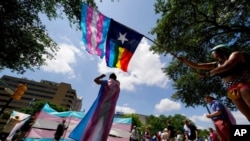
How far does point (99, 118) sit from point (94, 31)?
2948 mm

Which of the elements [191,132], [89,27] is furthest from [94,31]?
[191,132]

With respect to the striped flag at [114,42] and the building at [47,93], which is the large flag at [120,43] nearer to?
the striped flag at [114,42]

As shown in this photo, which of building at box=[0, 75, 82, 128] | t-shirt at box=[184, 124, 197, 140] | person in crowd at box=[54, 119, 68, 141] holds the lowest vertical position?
person in crowd at box=[54, 119, 68, 141]

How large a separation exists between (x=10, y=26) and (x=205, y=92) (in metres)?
17.5

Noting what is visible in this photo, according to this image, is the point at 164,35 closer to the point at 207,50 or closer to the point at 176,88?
the point at 207,50

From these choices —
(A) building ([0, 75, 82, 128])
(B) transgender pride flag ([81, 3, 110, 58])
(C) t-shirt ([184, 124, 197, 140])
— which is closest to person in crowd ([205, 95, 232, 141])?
(B) transgender pride flag ([81, 3, 110, 58])

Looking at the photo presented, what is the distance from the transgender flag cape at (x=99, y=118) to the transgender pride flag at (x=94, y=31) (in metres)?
1.50

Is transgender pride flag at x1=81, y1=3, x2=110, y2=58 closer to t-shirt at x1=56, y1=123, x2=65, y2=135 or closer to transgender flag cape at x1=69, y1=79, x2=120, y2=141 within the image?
transgender flag cape at x1=69, y1=79, x2=120, y2=141

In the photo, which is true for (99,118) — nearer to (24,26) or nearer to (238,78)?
(238,78)

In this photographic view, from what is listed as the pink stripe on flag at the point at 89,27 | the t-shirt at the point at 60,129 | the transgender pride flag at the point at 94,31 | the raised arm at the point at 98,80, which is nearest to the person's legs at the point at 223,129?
the raised arm at the point at 98,80

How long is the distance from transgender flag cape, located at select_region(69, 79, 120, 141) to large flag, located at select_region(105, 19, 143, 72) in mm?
1269

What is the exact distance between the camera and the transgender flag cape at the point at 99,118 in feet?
16.8

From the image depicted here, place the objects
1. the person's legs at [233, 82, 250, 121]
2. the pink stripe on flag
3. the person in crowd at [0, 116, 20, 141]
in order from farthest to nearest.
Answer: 1. the person in crowd at [0, 116, 20, 141]
2. the pink stripe on flag
3. the person's legs at [233, 82, 250, 121]

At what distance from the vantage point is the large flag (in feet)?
22.0
